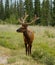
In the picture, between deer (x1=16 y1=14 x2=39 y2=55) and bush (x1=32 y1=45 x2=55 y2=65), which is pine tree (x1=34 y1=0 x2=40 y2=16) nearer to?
deer (x1=16 y1=14 x2=39 y2=55)

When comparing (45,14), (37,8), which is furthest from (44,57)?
(37,8)

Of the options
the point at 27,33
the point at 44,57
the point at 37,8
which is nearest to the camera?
the point at 44,57

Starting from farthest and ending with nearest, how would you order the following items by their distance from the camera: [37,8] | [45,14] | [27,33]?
[37,8] < [45,14] < [27,33]

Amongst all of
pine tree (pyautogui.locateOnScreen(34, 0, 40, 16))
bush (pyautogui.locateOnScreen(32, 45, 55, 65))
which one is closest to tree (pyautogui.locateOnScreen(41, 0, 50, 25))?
pine tree (pyautogui.locateOnScreen(34, 0, 40, 16))

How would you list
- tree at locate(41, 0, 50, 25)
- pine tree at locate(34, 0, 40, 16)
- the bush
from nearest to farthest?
the bush < tree at locate(41, 0, 50, 25) < pine tree at locate(34, 0, 40, 16)

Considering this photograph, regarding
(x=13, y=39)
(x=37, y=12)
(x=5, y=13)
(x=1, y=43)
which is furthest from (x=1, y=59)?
(x=5, y=13)

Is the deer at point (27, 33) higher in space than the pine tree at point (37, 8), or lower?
higher

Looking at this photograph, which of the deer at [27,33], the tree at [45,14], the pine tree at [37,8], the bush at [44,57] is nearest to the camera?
the bush at [44,57]

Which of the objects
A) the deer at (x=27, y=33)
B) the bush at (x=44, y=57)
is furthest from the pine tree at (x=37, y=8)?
the bush at (x=44, y=57)

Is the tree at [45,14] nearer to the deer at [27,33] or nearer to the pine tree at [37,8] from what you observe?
the pine tree at [37,8]

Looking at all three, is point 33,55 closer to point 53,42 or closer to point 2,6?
point 53,42

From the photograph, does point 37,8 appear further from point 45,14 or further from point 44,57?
point 44,57

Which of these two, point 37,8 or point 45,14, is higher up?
point 37,8

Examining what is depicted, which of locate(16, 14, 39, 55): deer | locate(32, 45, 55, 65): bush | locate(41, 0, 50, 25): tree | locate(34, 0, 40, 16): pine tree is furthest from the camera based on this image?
locate(34, 0, 40, 16): pine tree
